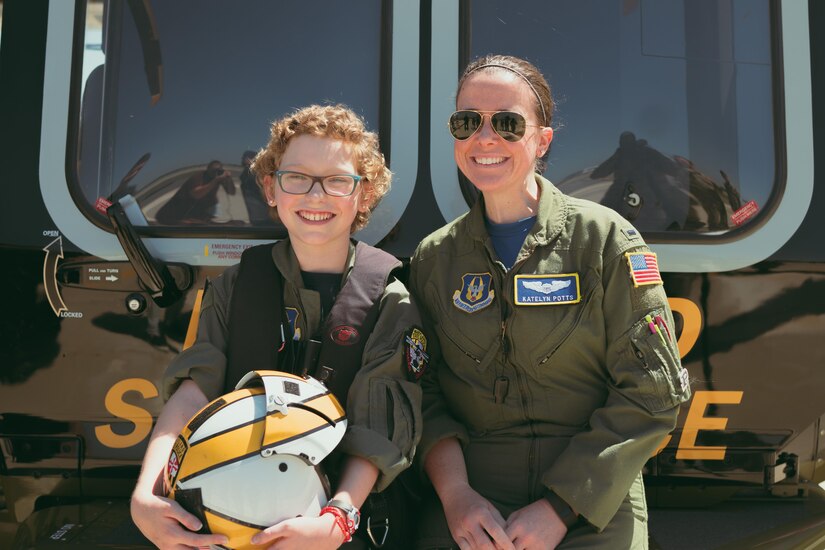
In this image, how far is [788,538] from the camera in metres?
2.10

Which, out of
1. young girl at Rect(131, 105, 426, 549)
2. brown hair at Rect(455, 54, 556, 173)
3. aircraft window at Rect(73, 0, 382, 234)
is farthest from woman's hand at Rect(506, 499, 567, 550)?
aircraft window at Rect(73, 0, 382, 234)

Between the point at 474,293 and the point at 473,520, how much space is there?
0.52m

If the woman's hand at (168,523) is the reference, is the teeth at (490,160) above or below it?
above

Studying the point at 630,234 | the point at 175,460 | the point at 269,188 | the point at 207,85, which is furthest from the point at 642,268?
the point at 207,85

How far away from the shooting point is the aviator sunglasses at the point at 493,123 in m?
1.79

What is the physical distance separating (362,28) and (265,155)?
1.64 ft

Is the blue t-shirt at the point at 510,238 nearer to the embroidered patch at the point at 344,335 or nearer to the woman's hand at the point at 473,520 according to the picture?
the embroidered patch at the point at 344,335

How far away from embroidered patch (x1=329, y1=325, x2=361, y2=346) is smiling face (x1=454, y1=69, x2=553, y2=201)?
0.45 m

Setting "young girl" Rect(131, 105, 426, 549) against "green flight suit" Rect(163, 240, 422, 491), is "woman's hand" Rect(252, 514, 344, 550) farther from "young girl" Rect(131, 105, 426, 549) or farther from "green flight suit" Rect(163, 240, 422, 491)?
"green flight suit" Rect(163, 240, 422, 491)

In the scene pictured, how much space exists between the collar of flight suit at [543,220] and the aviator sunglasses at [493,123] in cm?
19

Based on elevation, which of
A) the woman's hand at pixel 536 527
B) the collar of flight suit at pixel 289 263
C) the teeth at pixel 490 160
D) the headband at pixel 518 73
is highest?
the headband at pixel 518 73

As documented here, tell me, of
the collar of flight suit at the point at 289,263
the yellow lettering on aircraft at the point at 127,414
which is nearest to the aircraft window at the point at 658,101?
the collar of flight suit at the point at 289,263

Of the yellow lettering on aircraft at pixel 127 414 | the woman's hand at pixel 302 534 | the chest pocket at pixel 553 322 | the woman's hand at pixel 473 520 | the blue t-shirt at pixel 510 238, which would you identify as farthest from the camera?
the yellow lettering on aircraft at pixel 127 414

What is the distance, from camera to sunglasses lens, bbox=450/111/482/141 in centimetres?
182
